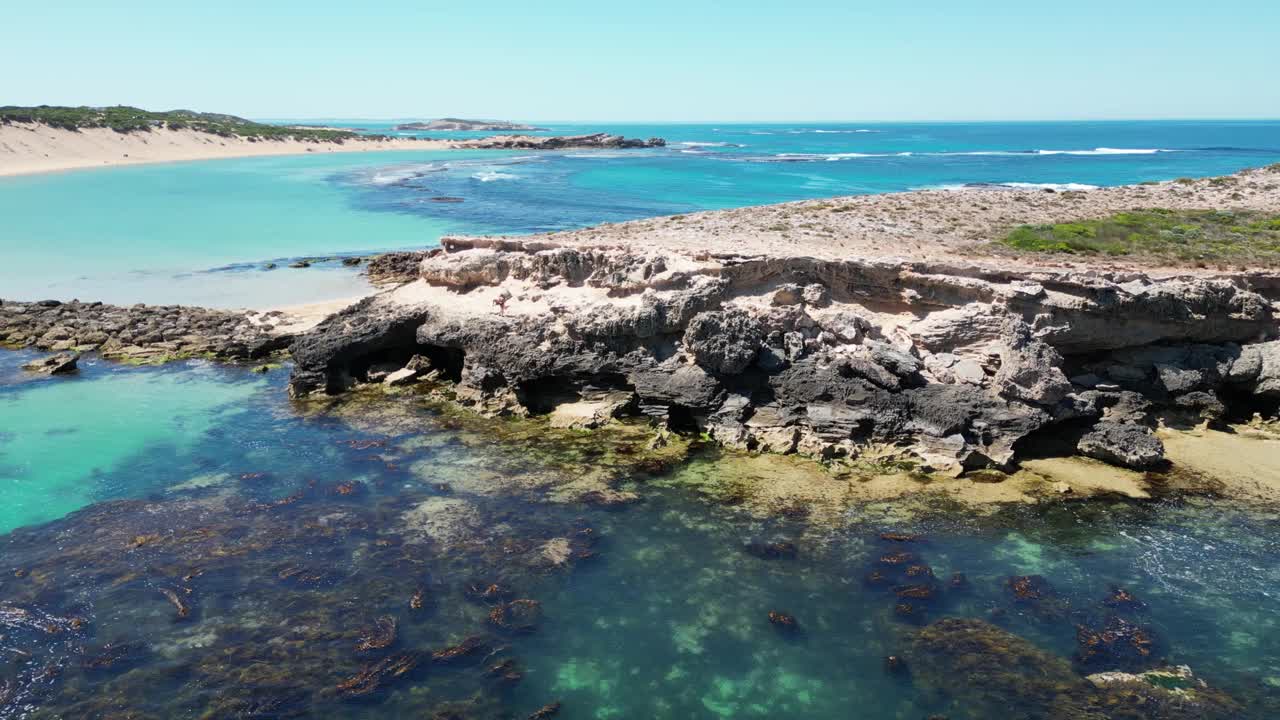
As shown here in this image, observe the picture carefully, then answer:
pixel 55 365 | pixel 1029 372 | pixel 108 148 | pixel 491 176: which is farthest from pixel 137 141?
pixel 1029 372

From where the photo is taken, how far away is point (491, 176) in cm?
8831

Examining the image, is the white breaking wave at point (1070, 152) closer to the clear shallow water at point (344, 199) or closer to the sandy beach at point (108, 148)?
the clear shallow water at point (344, 199)

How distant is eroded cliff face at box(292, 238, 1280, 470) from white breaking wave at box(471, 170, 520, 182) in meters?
66.0

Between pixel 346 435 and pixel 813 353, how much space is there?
1130cm

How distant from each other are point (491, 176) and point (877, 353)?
249ft

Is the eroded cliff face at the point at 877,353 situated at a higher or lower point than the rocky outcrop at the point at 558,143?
lower

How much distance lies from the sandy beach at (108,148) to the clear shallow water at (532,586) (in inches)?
3401

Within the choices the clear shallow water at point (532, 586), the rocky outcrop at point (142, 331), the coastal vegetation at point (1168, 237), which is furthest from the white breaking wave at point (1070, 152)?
the clear shallow water at point (532, 586)

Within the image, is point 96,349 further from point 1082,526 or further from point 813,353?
point 1082,526

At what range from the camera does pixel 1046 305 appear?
18812 millimetres

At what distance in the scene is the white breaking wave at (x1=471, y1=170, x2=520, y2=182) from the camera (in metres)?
84.9

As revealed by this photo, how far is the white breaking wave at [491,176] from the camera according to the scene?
8488cm

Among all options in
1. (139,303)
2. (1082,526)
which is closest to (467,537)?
(1082,526)

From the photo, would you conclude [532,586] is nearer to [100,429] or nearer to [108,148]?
[100,429]
